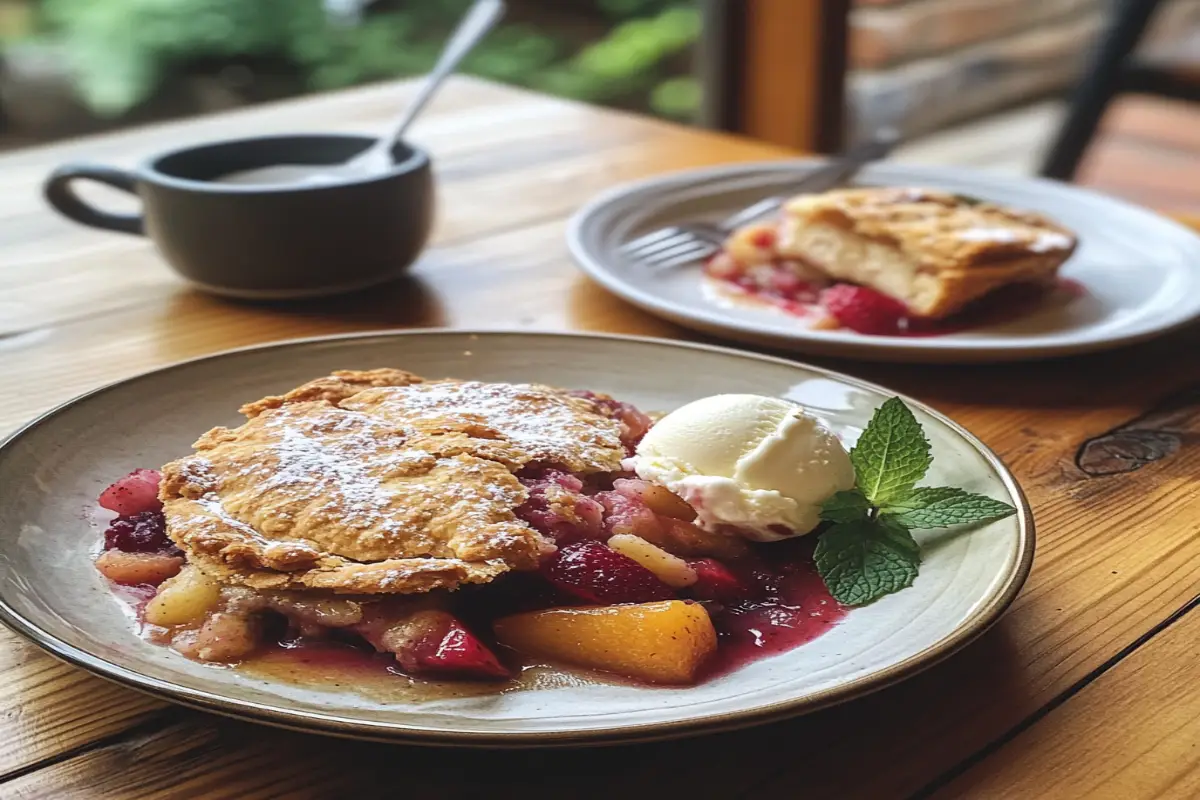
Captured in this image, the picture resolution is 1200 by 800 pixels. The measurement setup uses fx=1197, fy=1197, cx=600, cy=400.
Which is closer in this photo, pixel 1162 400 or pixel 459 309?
pixel 1162 400

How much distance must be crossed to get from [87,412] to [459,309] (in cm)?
61

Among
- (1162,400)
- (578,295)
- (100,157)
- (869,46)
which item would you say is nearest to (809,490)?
(1162,400)

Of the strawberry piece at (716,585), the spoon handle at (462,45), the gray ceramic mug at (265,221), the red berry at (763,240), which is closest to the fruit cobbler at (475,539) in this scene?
the strawberry piece at (716,585)

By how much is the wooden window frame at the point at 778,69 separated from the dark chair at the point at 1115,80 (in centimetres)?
71

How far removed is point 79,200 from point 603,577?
113cm

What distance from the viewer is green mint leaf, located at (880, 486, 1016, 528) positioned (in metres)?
0.89

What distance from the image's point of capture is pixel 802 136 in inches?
144

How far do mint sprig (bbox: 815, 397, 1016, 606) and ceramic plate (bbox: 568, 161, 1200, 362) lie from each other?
0.37 meters

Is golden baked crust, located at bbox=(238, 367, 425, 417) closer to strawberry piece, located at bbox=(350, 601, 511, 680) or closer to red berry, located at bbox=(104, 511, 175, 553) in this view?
red berry, located at bbox=(104, 511, 175, 553)

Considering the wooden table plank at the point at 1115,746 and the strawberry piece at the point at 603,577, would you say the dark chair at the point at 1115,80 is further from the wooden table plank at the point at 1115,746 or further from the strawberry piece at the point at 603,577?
the strawberry piece at the point at 603,577

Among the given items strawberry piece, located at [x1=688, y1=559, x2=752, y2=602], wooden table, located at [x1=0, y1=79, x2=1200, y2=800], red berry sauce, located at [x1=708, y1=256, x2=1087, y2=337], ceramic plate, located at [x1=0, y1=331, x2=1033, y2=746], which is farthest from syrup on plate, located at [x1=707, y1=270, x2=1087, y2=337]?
strawberry piece, located at [x1=688, y1=559, x2=752, y2=602]

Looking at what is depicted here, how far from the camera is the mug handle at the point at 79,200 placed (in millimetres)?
1622

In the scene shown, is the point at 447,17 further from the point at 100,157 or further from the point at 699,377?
the point at 699,377

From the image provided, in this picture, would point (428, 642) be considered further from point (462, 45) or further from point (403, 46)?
point (403, 46)
